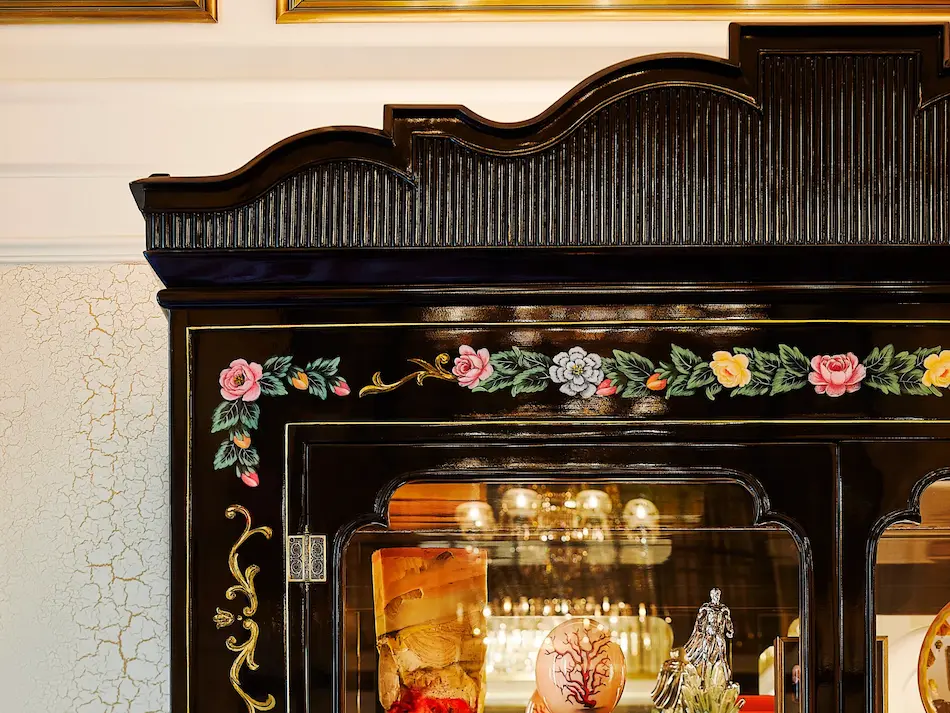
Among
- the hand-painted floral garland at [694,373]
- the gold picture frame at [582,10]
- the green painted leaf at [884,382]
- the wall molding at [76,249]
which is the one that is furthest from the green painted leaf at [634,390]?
the wall molding at [76,249]

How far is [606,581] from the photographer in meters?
0.83

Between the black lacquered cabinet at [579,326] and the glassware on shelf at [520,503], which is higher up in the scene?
the black lacquered cabinet at [579,326]

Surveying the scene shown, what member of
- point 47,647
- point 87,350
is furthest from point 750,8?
point 47,647

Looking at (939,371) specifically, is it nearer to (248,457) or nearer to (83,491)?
(248,457)

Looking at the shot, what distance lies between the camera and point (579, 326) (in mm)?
787

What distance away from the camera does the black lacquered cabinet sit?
2.53 ft

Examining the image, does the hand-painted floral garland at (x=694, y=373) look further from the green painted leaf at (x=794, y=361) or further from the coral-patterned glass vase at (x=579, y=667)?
the coral-patterned glass vase at (x=579, y=667)

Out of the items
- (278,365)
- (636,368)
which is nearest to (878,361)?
(636,368)

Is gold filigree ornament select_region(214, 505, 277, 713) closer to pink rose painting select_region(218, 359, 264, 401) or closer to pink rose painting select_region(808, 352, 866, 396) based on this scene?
pink rose painting select_region(218, 359, 264, 401)

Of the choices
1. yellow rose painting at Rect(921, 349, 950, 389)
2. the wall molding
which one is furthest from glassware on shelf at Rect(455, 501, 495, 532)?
the wall molding

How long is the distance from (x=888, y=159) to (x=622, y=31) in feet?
1.89

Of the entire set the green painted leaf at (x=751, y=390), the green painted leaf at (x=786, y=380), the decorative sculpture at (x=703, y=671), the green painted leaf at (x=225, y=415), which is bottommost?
the decorative sculpture at (x=703, y=671)

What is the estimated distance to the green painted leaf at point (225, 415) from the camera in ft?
2.57

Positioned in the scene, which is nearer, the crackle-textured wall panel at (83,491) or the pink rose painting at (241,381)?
the pink rose painting at (241,381)
